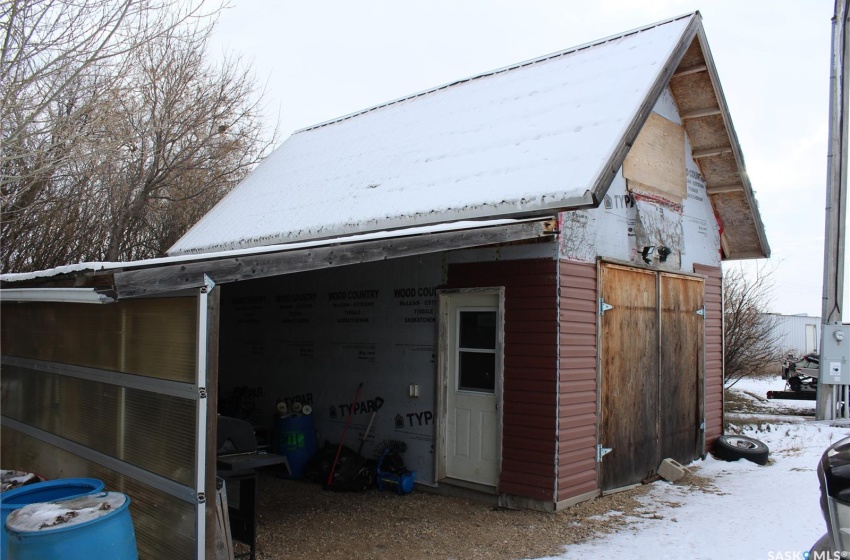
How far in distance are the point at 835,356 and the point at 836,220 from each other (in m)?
2.68

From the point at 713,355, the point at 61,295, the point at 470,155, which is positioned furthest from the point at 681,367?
the point at 61,295

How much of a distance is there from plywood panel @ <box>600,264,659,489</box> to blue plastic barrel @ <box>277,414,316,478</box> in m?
3.92

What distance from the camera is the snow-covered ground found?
570cm

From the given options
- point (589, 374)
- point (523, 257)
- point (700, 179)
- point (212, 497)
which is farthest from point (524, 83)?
point (212, 497)

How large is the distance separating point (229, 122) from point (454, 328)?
39.0ft

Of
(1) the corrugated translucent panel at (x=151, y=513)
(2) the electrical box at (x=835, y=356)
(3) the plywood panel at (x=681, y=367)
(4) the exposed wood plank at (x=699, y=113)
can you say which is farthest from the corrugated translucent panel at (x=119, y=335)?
(2) the electrical box at (x=835, y=356)

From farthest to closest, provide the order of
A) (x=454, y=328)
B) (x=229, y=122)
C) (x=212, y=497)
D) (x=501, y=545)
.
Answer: (x=229, y=122) < (x=454, y=328) < (x=501, y=545) < (x=212, y=497)

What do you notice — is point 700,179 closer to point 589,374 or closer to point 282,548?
point 589,374

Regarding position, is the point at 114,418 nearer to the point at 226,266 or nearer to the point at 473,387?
the point at 226,266

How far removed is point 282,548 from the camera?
19.4 ft

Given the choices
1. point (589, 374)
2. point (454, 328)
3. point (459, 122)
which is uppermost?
point (459, 122)

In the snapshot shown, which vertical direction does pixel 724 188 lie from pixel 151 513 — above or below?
above

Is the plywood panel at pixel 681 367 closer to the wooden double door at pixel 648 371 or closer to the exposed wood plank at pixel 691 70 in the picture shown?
the wooden double door at pixel 648 371

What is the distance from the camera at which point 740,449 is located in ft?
31.9
